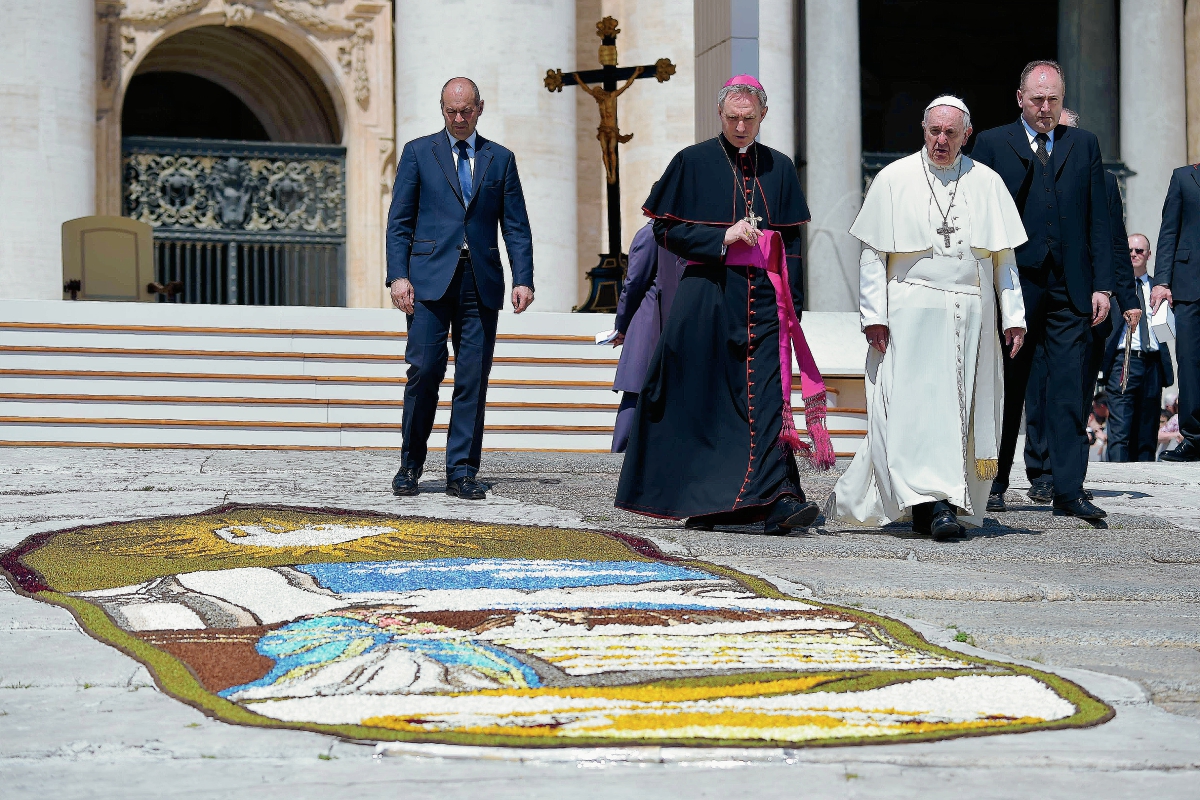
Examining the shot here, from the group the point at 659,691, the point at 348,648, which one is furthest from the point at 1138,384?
the point at 659,691

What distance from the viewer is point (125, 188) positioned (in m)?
21.2

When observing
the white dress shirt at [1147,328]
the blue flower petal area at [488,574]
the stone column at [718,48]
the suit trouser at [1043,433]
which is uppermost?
the stone column at [718,48]

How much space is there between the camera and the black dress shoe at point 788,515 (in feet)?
23.6

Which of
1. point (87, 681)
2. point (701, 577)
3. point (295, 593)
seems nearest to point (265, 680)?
point (87, 681)

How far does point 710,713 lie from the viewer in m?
3.50

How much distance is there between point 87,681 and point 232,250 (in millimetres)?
17982

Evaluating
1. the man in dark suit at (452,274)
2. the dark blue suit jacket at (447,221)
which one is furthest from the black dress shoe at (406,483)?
the dark blue suit jacket at (447,221)

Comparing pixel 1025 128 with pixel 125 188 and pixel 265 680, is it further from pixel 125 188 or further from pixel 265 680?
pixel 125 188

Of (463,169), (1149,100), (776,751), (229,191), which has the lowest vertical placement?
(776,751)

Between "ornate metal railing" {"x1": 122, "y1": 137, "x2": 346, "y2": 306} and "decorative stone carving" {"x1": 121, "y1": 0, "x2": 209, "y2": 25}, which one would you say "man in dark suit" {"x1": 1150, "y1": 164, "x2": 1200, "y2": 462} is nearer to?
"ornate metal railing" {"x1": 122, "y1": 137, "x2": 346, "y2": 306}

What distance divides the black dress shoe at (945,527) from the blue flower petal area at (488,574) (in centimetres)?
168

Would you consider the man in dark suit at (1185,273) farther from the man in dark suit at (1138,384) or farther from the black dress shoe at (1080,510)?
the black dress shoe at (1080,510)

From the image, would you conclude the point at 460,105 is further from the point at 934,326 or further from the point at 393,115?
the point at 393,115

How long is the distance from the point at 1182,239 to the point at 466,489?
6293 mm
